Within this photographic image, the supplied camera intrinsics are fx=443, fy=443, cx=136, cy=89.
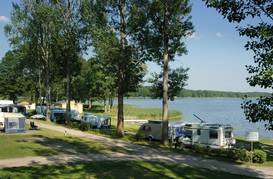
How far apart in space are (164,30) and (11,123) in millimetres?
16917

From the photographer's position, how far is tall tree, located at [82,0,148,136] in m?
40.9

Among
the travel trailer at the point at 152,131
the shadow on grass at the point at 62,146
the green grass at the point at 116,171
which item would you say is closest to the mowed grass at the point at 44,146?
the shadow on grass at the point at 62,146

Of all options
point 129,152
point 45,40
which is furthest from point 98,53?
point 45,40

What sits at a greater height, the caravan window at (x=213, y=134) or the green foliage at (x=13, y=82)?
the green foliage at (x=13, y=82)

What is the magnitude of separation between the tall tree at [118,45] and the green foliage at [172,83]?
10.1ft

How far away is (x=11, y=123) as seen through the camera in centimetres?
4178

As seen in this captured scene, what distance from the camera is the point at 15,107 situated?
55.2 metres

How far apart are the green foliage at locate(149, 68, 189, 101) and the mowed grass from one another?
25.6 ft

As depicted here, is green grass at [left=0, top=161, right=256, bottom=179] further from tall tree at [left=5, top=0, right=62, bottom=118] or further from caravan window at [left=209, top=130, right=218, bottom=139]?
tall tree at [left=5, top=0, right=62, bottom=118]

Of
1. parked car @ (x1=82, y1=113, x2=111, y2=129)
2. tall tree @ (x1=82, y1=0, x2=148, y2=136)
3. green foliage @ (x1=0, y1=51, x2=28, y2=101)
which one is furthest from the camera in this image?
green foliage @ (x1=0, y1=51, x2=28, y2=101)

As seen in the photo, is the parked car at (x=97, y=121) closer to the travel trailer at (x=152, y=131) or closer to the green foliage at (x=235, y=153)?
the travel trailer at (x=152, y=131)

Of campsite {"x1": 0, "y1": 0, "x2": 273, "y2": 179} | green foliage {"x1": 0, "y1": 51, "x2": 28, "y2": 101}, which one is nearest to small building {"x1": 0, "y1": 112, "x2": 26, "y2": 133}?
campsite {"x1": 0, "y1": 0, "x2": 273, "y2": 179}

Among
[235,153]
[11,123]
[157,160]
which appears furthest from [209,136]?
[11,123]

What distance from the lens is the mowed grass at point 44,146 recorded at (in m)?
28.8
